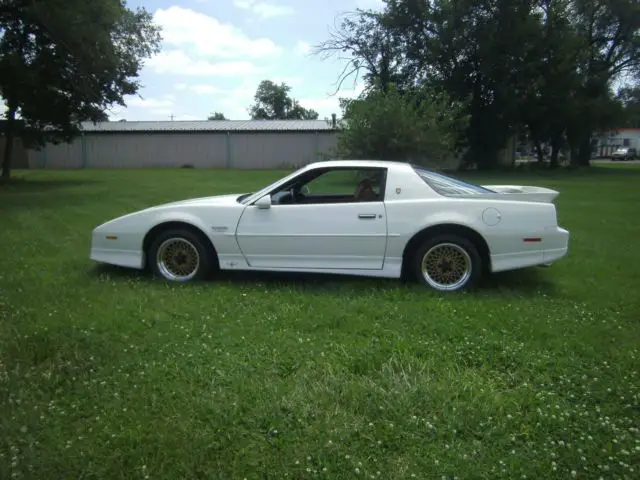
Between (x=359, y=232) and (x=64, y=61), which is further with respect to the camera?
(x=64, y=61)

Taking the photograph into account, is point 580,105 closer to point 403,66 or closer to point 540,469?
point 403,66

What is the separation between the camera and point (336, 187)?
601cm

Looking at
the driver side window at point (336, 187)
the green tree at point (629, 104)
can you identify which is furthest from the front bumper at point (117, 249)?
the green tree at point (629, 104)

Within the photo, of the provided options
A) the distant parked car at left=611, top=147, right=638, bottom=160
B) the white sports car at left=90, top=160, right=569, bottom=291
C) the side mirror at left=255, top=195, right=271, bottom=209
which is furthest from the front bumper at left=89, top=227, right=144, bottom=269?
the distant parked car at left=611, top=147, right=638, bottom=160

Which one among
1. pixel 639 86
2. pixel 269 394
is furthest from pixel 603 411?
pixel 639 86

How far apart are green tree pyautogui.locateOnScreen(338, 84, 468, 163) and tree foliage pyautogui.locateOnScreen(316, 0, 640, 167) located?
8.80 meters

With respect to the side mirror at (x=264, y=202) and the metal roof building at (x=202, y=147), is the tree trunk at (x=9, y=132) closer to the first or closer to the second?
the metal roof building at (x=202, y=147)

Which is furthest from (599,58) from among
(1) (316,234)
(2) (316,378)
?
(2) (316,378)

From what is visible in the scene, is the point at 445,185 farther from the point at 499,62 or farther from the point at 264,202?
the point at 499,62

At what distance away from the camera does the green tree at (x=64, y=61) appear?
653 inches

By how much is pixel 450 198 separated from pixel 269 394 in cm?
294

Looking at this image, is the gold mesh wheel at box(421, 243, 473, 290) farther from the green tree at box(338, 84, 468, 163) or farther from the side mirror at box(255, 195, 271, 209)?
the green tree at box(338, 84, 468, 163)

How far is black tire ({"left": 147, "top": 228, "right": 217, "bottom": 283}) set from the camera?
5.60 metres

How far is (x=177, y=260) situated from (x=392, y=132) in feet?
58.7
